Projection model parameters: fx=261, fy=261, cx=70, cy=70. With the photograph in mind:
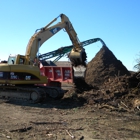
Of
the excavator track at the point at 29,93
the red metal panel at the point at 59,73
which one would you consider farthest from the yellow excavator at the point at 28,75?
the red metal panel at the point at 59,73

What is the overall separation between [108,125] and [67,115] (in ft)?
6.72

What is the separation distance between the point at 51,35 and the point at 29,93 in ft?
12.7

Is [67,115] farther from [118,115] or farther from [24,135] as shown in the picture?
[24,135]

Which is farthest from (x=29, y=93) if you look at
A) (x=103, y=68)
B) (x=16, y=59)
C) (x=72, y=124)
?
(x=103, y=68)

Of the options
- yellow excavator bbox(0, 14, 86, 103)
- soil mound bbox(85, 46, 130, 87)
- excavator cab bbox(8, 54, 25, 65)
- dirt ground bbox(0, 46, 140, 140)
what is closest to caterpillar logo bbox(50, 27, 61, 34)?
yellow excavator bbox(0, 14, 86, 103)

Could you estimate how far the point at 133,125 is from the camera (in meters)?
8.06

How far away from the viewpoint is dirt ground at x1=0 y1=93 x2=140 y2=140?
6.64 m

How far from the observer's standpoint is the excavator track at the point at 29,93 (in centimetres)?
1246

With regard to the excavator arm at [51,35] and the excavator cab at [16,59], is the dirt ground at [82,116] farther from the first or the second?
the excavator cab at [16,59]

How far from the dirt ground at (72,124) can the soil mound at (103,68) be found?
21.6ft

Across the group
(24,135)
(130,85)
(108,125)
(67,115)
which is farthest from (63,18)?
(24,135)

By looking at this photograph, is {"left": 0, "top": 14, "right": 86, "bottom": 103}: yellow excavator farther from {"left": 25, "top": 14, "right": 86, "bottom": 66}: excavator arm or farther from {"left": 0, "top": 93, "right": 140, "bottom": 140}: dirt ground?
{"left": 0, "top": 93, "right": 140, "bottom": 140}: dirt ground

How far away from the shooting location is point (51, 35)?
48.8 feet

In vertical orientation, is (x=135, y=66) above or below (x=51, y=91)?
above
